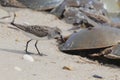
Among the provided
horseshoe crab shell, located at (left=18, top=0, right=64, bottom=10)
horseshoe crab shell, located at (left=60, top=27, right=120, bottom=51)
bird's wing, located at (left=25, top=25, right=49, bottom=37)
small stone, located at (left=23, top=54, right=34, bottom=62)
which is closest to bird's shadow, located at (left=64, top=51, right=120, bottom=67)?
horseshoe crab shell, located at (left=60, top=27, right=120, bottom=51)

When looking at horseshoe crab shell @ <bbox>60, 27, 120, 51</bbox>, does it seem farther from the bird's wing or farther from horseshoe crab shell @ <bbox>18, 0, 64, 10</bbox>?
horseshoe crab shell @ <bbox>18, 0, 64, 10</bbox>

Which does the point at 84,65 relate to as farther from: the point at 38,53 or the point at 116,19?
the point at 116,19

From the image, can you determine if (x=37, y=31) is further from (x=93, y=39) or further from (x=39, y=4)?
(x=39, y=4)

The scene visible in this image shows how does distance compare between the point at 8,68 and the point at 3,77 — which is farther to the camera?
the point at 8,68

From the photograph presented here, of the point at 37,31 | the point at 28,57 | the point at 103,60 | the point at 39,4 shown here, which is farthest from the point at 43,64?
the point at 39,4

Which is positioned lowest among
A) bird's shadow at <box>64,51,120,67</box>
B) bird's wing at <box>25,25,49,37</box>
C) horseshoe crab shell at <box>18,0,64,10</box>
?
bird's shadow at <box>64,51,120,67</box>

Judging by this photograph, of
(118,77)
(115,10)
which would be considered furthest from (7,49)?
(115,10)

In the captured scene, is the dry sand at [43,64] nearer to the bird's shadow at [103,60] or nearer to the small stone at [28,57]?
the small stone at [28,57]
